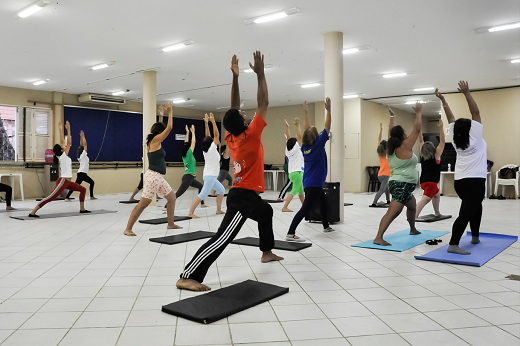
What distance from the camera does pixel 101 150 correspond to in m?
14.1

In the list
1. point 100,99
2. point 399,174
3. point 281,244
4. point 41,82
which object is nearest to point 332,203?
point 399,174

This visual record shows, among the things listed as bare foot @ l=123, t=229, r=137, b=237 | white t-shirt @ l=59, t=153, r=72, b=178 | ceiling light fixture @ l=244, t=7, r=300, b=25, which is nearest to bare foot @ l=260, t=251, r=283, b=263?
bare foot @ l=123, t=229, r=137, b=237

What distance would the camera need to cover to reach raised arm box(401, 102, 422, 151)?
4.63 meters

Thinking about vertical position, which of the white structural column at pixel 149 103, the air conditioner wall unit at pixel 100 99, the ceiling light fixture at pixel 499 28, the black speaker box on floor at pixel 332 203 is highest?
the ceiling light fixture at pixel 499 28

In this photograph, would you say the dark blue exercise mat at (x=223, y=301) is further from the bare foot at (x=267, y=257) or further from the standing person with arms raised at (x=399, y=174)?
the standing person with arms raised at (x=399, y=174)

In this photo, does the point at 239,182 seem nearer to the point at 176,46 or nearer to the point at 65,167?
the point at 176,46

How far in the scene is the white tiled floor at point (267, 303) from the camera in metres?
2.32

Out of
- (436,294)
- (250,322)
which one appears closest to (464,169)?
(436,294)

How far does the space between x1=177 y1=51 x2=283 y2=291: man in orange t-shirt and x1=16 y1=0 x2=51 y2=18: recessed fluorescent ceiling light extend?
417 centimetres

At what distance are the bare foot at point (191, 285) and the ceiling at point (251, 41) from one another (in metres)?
4.32

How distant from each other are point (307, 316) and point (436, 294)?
1.14 metres

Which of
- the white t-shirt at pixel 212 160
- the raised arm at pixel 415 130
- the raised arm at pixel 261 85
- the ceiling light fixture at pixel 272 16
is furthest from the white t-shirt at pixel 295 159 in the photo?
the raised arm at pixel 261 85

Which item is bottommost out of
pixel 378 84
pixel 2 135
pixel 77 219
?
pixel 77 219

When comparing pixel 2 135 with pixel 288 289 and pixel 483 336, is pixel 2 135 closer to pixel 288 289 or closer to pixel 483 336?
pixel 288 289
